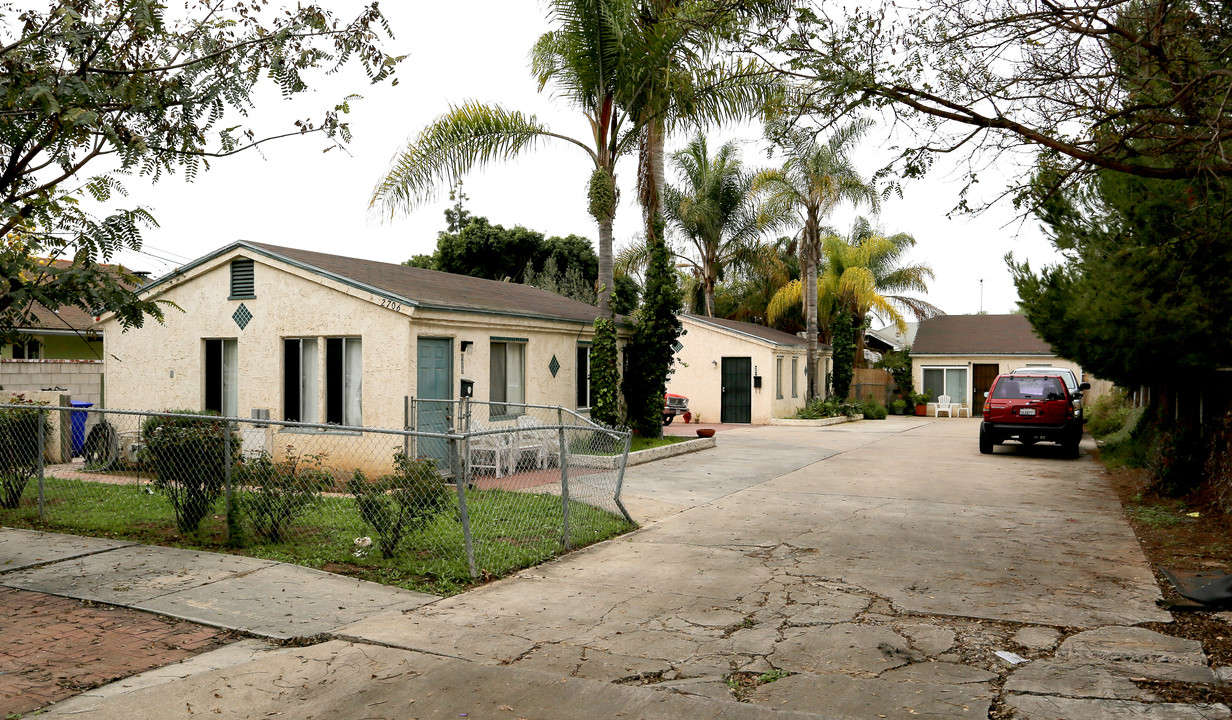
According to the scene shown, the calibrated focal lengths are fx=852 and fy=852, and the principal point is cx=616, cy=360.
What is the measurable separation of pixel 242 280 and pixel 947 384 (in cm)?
2887

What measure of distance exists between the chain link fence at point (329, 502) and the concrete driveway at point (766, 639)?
65 centimetres

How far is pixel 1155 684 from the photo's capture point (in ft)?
15.8

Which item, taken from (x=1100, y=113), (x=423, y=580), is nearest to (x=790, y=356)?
(x=1100, y=113)

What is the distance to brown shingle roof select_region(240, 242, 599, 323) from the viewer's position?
44.8 ft

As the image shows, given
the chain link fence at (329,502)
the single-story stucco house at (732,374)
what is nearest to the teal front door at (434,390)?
the chain link fence at (329,502)

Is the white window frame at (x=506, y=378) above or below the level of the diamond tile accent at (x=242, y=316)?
below

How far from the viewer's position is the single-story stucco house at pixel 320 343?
1309cm

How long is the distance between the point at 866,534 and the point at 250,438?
30.6 feet

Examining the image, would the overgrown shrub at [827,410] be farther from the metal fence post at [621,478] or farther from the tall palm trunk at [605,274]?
the metal fence post at [621,478]

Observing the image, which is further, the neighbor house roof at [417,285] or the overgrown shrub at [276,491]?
the neighbor house roof at [417,285]

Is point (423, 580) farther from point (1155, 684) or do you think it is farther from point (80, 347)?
point (80, 347)

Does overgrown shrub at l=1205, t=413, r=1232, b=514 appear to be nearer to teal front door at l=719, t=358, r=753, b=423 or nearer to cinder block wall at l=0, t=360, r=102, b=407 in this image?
teal front door at l=719, t=358, r=753, b=423

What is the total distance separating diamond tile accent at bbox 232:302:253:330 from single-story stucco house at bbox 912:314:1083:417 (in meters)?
27.5

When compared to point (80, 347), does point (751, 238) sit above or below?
above
